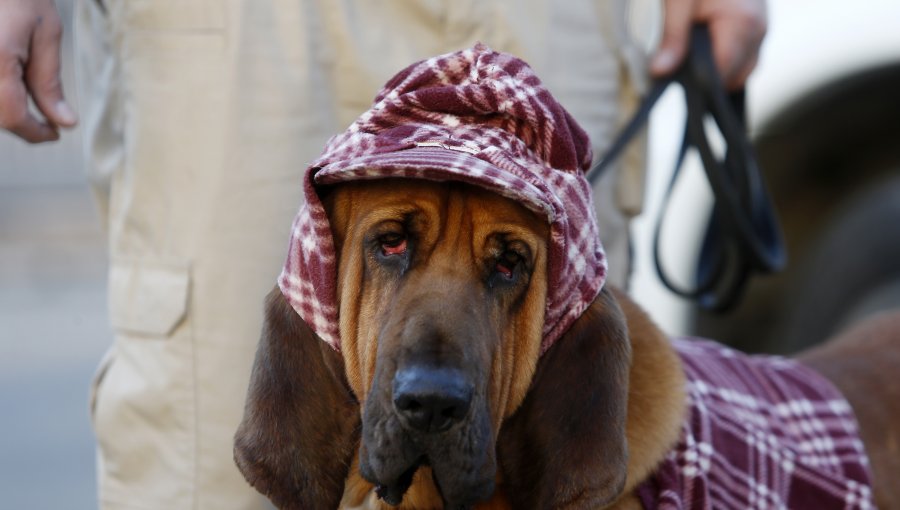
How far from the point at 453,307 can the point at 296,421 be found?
1.38 feet

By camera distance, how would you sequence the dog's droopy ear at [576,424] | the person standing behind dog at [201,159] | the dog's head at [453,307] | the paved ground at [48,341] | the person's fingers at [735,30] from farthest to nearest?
1. the paved ground at [48,341]
2. the person's fingers at [735,30]
3. the person standing behind dog at [201,159]
4. the dog's droopy ear at [576,424]
5. the dog's head at [453,307]

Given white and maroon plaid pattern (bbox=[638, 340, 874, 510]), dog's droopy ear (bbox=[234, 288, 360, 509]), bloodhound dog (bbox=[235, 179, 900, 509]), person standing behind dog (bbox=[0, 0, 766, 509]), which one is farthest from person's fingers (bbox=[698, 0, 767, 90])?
dog's droopy ear (bbox=[234, 288, 360, 509])

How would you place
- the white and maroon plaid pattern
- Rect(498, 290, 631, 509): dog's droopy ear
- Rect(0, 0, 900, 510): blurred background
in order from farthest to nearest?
Rect(0, 0, 900, 510): blurred background → the white and maroon plaid pattern → Rect(498, 290, 631, 509): dog's droopy ear

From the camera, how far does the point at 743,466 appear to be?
8.29 ft

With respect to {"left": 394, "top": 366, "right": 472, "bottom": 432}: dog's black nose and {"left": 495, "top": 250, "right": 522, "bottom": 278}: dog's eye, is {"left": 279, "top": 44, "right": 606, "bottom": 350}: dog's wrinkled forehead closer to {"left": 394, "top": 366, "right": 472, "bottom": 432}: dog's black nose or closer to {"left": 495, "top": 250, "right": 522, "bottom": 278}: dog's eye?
{"left": 495, "top": 250, "right": 522, "bottom": 278}: dog's eye

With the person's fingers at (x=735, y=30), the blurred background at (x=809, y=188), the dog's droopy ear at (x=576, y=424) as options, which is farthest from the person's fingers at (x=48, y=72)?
the blurred background at (x=809, y=188)

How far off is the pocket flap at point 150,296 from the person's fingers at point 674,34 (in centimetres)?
146

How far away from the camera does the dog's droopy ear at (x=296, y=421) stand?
2309mm

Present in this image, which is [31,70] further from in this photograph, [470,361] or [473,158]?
[470,361]

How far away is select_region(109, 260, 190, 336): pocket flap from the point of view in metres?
2.63

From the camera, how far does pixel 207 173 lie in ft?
8.63

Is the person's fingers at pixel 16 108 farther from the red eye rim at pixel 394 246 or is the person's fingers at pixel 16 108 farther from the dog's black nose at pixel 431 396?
the dog's black nose at pixel 431 396

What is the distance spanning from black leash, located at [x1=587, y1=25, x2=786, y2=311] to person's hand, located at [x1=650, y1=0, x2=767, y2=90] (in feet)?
0.09

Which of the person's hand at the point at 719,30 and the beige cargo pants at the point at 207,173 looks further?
the person's hand at the point at 719,30
